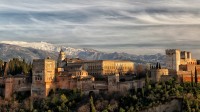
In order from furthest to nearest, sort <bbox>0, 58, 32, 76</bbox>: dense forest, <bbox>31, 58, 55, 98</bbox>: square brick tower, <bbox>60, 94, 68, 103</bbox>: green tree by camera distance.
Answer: <bbox>0, 58, 32, 76</bbox>: dense forest, <bbox>31, 58, 55, 98</bbox>: square brick tower, <bbox>60, 94, 68, 103</bbox>: green tree

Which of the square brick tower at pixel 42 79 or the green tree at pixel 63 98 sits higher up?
the square brick tower at pixel 42 79

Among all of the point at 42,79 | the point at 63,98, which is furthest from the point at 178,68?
the point at 42,79

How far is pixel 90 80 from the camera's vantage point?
6334 centimetres

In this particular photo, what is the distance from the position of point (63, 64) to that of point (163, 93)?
2594 centimetres

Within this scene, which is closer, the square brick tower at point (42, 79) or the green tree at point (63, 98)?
the green tree at point (63, 98)

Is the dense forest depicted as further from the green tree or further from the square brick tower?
the green tree

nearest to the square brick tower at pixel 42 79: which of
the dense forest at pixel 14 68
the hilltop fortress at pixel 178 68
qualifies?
the dense forest at pixel 14 68

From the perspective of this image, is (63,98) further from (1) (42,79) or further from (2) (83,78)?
(1) (42,79)

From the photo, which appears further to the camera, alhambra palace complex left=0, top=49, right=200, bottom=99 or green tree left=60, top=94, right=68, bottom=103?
green tree left=60, top=94, right=68, bottom=103

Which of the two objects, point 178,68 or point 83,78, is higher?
point 178,68

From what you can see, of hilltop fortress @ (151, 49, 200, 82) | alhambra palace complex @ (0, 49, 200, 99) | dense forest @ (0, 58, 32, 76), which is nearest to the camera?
hilltop fortress @ (151, 49, 200, 82)

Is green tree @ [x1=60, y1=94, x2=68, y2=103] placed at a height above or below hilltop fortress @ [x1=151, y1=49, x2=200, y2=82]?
below

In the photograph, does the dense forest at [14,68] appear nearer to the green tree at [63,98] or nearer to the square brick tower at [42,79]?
the square brick tower at [42,79]

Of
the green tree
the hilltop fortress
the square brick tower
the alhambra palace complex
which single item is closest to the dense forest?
the alhambra palace complex
